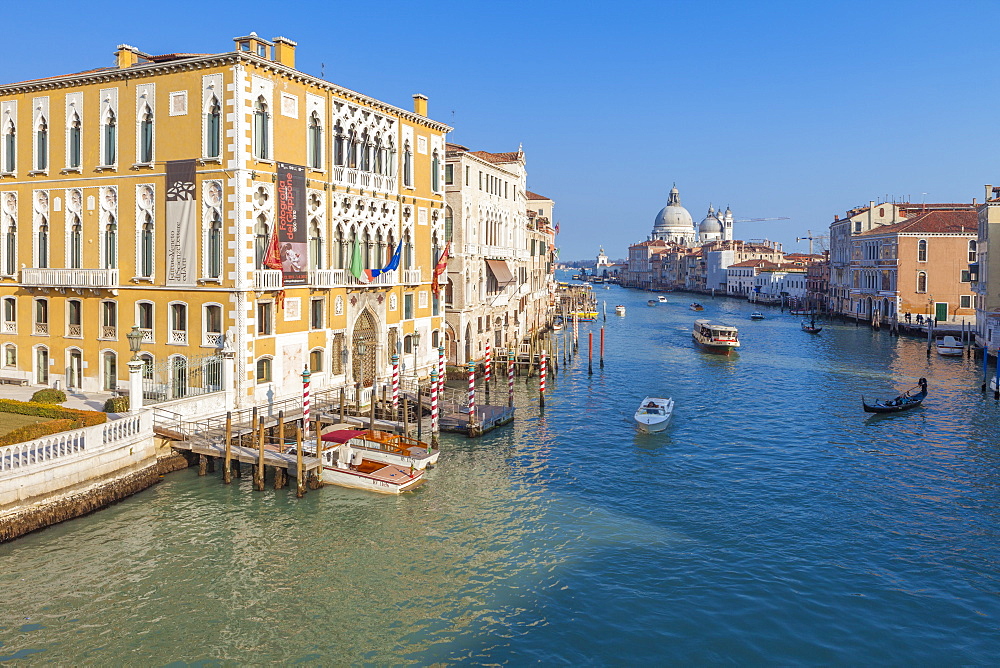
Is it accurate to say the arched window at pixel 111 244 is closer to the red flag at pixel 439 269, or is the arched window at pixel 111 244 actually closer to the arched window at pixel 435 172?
the red flag at pixel 439 269

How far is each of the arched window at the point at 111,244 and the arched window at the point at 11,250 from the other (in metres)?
4.46

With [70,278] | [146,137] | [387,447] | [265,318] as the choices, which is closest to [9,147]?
[70,278]

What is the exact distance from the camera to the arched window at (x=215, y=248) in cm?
2500

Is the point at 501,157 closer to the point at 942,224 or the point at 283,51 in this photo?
the point at 283,51

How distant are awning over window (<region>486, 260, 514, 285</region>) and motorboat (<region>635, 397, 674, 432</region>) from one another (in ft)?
49.7

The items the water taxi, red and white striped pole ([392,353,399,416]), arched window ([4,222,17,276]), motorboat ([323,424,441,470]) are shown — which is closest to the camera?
motorboat ([323,424,441,470])

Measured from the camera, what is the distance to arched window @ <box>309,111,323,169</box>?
2769 centimetres

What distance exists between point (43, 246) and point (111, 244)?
3405 millimetres

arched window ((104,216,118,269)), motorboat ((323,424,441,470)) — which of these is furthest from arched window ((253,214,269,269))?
motorboat ((323,424,441,470))

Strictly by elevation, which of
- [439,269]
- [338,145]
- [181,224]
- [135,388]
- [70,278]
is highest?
[338,145]

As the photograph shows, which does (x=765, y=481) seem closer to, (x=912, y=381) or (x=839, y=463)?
(x=839, y=463)

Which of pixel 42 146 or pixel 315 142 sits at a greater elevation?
pixel 315 142

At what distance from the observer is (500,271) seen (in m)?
45.4

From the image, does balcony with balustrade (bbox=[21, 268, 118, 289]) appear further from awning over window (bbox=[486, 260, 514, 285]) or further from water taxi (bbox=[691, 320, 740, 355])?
water taxi (bbox=[691, 320, 740, 355])
